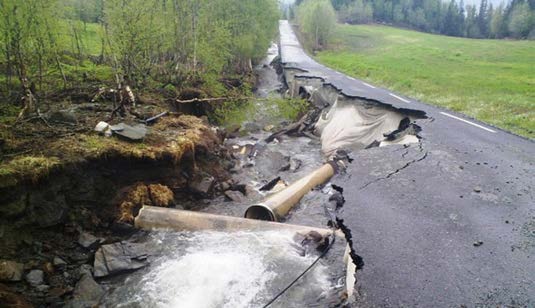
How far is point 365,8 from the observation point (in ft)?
299

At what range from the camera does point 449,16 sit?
8425 centimetres

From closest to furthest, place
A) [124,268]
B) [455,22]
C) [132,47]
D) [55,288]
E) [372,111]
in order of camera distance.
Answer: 1. [55,288]
2. [124,268]
3. [132,47]
4. [372,111]
5. [455,22]

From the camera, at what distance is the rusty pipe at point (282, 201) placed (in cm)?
870

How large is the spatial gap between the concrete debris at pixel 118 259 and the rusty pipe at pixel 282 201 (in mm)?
2662

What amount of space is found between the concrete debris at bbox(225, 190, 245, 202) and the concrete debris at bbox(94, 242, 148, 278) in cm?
331

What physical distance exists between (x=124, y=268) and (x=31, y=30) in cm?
881

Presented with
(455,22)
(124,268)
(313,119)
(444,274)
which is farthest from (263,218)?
(455,22)

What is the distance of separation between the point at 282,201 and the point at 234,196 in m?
1.94

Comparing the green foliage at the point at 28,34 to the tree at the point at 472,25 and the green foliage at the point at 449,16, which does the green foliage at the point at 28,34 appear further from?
the tree at the point at 472,25

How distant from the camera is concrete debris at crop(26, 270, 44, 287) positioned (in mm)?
6199

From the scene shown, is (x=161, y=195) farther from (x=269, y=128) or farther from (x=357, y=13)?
(x=357, y=13)

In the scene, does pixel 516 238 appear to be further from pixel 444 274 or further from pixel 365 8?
pixel 365 8

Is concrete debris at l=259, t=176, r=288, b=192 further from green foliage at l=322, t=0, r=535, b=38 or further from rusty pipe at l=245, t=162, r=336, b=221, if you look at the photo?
green foliage at l=322, t=0, r=535, b=38

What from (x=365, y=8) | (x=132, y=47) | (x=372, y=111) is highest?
(x=365, y=8)
